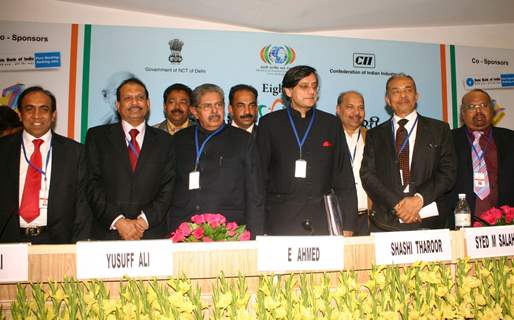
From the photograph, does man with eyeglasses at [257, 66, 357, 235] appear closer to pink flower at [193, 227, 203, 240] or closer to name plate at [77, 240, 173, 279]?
pink flower at [193, 227, 203, 240]

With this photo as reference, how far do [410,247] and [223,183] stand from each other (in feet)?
4.64

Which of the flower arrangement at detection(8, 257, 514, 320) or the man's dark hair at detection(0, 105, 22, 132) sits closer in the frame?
the flower arrangement at detection(8, 257, 514, 320)

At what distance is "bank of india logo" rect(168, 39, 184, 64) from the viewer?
4.85 meters

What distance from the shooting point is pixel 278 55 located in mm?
5113

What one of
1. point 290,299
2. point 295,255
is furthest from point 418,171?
point 290,299

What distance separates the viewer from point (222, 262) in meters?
1.65

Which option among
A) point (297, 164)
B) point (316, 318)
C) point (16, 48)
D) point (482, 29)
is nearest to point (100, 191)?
point (297, 164)

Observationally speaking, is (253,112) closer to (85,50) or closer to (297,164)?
(297,164)

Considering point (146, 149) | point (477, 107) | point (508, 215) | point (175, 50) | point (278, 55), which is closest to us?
point (508, 215)

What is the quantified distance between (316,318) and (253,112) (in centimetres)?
263

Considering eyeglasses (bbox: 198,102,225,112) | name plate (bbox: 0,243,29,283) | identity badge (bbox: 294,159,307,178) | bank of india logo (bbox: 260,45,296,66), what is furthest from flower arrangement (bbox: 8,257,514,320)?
bank of india logo (bbox: 260,45,296,66)

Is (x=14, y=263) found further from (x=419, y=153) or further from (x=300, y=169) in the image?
(x=419, y=153)

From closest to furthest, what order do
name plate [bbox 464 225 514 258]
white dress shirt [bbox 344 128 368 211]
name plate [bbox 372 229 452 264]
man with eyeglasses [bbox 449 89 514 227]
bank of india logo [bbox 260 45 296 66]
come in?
1. name plate [bbox 372 229 452 264]
2. name plate [bbox 464 225 514 258]
3. man with eyeglasses [bbox 449 89 514 227]
4. white dress shirt [bbox 344 128 368 211]
5. bank of india logo [bbox 260 45 296 66]

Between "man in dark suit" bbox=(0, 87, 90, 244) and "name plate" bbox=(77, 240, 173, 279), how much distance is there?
1.30m
